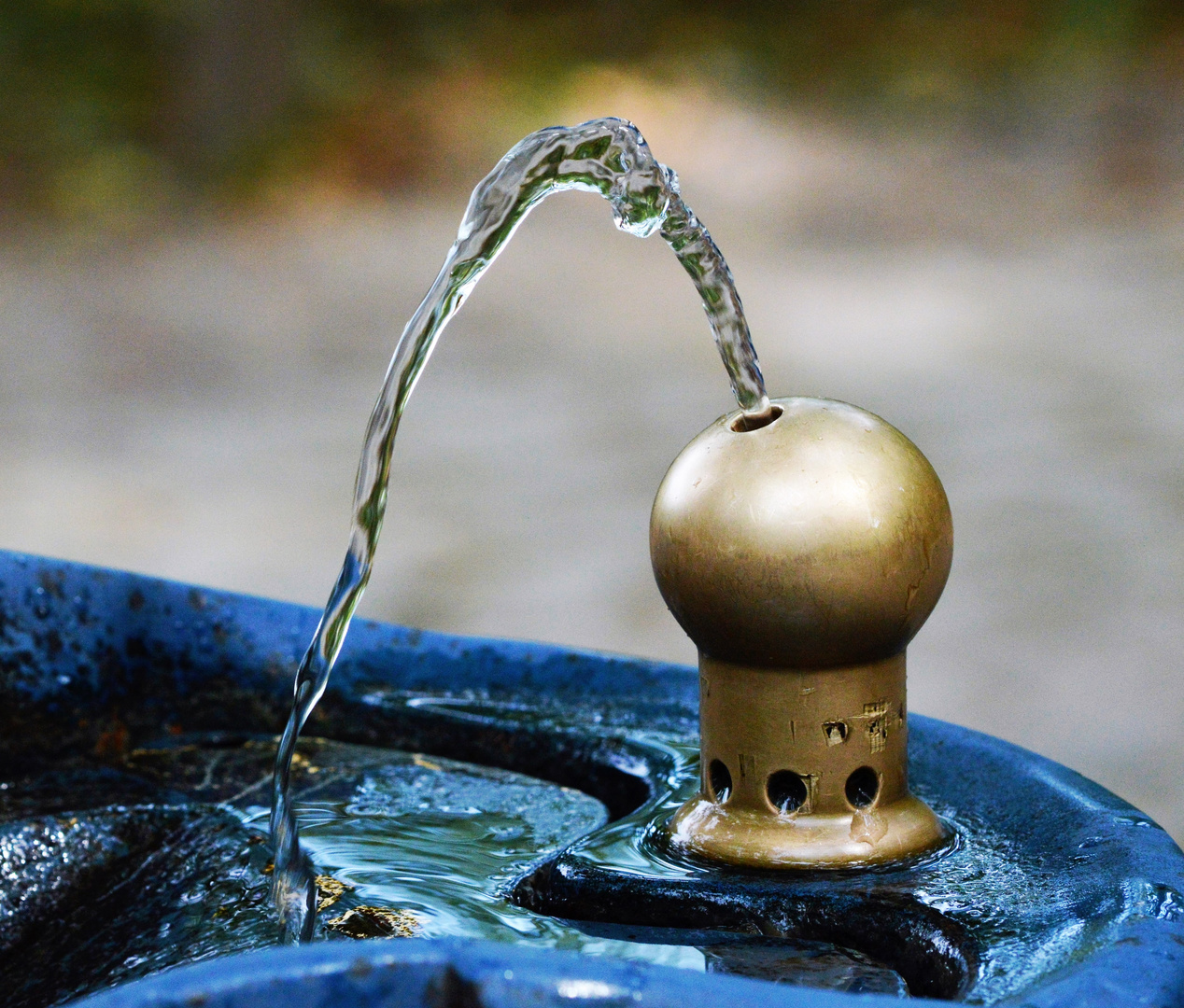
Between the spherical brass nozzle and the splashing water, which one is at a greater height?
the splashing water

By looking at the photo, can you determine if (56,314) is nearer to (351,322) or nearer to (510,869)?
(351,322)

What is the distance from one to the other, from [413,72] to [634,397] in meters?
1.66

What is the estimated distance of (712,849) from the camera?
422mm

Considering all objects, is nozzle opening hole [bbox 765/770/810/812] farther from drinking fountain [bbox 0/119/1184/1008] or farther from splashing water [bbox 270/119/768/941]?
splashing water [bbox 270/119/768/941]

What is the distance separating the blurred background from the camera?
2.82m

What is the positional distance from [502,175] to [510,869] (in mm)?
203

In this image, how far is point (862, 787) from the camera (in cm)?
44

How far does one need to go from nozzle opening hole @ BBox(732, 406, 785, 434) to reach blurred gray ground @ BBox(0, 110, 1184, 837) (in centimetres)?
154

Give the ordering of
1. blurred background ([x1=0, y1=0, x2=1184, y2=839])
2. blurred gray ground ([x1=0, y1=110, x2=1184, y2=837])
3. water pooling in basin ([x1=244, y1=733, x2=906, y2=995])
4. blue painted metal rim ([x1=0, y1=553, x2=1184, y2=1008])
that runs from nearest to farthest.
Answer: water pooling in basin ([x1=244, y1=733, x2=906, y2=995])
blue painted metal rim ([x1=0, y1=553, x2=1184, y2=1008])
blurred gray ground ([x1=0, y1=110, x2=1184, y2=837])
blurred background ([x1=0, y1=0, x2=1184, y2=839])

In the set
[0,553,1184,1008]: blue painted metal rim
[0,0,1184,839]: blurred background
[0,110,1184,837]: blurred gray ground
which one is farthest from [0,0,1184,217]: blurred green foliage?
[0,553,1184,1008]: blue painted metal rim

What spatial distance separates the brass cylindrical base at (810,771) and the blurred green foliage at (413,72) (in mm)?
4336

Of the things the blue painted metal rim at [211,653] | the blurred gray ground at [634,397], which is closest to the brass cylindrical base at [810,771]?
the blue painted metal rim at [211,653]

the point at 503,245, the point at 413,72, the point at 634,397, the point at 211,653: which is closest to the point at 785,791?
the point at 503,245

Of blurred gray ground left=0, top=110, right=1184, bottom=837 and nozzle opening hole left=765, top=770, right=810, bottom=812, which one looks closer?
nozzle opening hole left=765, top=770, right=810, bottom=812
